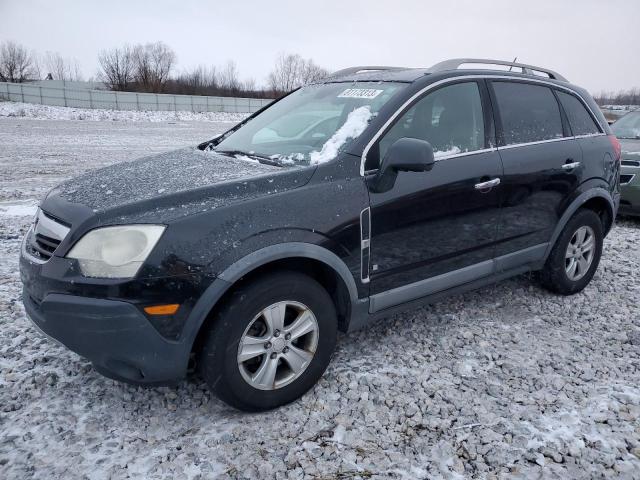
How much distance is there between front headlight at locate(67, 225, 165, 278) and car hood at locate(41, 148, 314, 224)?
2.4 inches

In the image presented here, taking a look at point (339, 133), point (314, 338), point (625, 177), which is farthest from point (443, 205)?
point (625, 177)

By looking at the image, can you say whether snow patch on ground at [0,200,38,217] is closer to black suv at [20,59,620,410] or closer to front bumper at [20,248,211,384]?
black suv at [20,59,620,410]

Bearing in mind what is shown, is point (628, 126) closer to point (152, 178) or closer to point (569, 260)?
point (569, 260)

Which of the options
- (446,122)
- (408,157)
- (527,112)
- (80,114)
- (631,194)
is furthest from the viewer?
(80,114)

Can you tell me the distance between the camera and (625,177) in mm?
6598

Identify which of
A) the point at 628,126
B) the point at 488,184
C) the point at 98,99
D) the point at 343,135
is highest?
the point at 98,99

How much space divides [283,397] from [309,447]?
0.33m

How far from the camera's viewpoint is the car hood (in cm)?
235

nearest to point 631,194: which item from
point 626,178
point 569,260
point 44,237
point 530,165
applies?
point 626,178

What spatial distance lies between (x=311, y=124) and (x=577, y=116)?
96.0 inches

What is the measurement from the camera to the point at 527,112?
3781 millimetres

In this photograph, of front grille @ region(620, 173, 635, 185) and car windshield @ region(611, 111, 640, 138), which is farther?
car windshield @ region(611, 111, 640, 138)

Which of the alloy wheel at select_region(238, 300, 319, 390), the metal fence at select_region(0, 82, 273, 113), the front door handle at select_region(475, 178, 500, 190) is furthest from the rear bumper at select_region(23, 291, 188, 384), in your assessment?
the metal fence at select_region(0, 82, 273, 113)

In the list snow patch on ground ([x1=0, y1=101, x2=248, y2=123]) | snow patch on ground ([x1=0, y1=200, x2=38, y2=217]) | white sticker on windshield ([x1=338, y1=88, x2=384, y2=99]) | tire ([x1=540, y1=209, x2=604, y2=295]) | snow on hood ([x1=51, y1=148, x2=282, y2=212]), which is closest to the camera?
snow on hood ([x1=51, y1=148, x2=282, y2=212])
